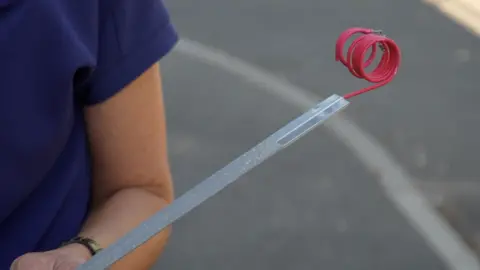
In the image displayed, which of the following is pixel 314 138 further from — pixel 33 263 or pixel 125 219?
pixel 33 263

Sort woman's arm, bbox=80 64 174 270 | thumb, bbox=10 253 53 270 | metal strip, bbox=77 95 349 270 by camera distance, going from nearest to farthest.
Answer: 1. metal strip, bbox=77 95 349 270
2. thumb, bbox=10 253 53 270
3. woman's arm, bbox=80 64 174 270

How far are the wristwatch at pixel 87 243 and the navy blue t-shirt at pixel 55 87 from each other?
25 mm

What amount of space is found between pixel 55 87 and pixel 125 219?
0.18m

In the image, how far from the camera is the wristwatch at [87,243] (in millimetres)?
706

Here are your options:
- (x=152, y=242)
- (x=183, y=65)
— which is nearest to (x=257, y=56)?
(x=183, y=65)

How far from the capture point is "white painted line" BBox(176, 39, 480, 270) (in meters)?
1.96

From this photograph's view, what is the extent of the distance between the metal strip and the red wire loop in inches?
1.6

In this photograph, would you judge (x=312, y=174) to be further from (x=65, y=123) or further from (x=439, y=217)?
(x=65, y=123)

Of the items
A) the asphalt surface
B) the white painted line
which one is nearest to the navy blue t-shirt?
the asphalt surface

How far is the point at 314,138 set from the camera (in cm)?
240

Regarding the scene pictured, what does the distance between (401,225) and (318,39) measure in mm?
1217

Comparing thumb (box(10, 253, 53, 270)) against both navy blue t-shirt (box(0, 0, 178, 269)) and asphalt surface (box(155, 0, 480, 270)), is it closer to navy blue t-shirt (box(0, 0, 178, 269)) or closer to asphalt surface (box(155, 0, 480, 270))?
navy blue t-shirt (box(0, 0, 178, 269))

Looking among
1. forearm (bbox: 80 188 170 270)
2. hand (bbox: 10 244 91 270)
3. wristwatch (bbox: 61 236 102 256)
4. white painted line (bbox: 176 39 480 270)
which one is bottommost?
white painted line (bbox: 176 39 480 270)

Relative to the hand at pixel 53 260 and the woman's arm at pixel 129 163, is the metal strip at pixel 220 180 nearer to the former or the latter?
the hand at pixel 53 260
